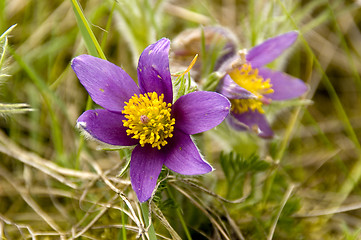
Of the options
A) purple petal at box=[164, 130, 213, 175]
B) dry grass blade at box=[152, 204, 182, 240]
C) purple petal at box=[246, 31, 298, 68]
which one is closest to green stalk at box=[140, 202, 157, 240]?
dry grass blade at box=[152, 204, 182, 240]

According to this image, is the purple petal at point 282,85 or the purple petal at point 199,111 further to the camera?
the purple petal at point 282,85

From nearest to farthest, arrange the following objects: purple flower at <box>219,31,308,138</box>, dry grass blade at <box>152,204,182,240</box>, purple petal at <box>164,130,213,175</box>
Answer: purple petal at <box>164,130,213,175</box> → dry grass blade at <box>152,204,182,240</box> → purple flower at <box>219,31,308,138</box>

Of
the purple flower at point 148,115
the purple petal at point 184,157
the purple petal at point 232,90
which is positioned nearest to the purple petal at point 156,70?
the purple flower at point 148,115

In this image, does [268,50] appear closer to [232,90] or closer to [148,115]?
[232,90]

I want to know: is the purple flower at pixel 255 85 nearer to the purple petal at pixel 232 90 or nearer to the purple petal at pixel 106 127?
the purple petal at pixel 232 90

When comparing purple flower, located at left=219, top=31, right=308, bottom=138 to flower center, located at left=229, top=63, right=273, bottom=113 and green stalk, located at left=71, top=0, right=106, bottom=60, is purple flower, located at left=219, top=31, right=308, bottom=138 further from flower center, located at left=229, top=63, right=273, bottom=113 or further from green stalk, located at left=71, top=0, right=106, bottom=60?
green stalk, located at left=71, top=0, right=106, bottom=60

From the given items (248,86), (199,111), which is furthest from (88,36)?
(248,86)
